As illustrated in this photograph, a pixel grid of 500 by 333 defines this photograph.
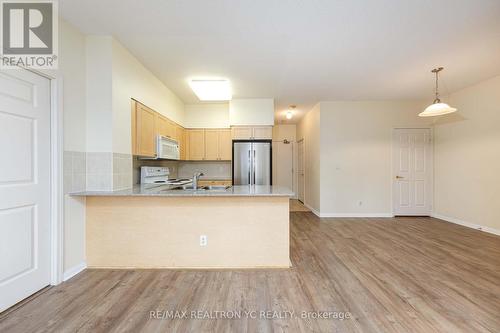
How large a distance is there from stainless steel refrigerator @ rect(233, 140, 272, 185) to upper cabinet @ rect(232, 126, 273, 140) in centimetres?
11

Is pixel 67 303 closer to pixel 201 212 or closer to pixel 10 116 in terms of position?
pixel 201 212

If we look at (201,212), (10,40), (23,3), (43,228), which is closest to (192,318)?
(201,212)

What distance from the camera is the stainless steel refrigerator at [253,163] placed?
4.98m

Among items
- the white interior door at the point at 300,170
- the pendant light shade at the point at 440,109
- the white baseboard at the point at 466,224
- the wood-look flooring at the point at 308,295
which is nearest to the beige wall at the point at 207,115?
the white interior door at the point at 300,170

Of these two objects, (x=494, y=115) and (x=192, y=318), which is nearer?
(x=192, y=318)

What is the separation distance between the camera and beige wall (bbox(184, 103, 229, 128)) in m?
5.32

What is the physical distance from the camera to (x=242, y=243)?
2689 mm

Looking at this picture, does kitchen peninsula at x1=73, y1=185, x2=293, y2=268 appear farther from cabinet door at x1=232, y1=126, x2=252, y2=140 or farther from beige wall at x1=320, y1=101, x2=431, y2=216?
beige wall at x1=320, y1=101, x2=431, y2=216

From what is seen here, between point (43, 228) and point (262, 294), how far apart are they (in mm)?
2216

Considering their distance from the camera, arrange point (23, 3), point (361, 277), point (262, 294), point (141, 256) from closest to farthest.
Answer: point (23, 3), point (262, 294), point (361, 277), point (141, 256)

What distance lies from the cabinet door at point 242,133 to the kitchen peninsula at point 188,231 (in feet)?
8.45

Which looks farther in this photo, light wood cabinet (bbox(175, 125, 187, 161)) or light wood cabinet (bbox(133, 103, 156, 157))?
light wood cabinet (bbox(175, 125, 187, 161))

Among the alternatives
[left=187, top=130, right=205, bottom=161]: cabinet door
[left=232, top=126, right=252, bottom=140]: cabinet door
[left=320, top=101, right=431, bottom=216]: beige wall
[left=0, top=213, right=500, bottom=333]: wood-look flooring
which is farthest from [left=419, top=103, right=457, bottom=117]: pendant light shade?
[left=187, top=130, right=205, bottom=161]: cabinet door

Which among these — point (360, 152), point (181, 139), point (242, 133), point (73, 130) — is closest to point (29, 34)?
point (73, 130)
